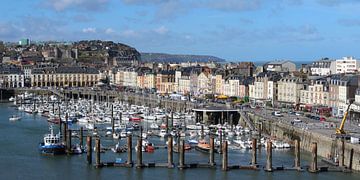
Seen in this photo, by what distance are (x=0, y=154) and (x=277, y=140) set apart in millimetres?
17878

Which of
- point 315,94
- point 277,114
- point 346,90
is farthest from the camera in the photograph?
point 315,94

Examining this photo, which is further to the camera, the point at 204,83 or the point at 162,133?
the point at 204,83

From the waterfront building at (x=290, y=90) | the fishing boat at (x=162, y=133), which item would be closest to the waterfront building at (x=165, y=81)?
the waterfront building at (x=290, y=90)

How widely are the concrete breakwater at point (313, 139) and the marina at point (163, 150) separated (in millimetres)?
921

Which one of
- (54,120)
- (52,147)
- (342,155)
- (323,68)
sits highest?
(323,68)

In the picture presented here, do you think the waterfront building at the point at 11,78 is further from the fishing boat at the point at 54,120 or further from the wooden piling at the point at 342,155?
the wooden piling at the point at 342,155

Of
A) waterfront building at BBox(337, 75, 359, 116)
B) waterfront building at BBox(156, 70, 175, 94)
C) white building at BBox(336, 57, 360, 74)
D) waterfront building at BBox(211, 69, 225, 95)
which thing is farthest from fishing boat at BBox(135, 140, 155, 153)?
waterfront building at BBox(156, 70, 175, 94)

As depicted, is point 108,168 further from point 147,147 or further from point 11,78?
point 11,78

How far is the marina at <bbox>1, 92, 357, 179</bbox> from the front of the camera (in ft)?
118

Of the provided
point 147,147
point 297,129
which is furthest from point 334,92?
point 147,147

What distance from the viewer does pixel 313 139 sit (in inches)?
1676

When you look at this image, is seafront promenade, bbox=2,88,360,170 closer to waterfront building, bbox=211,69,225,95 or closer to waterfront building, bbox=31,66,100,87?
waterfront building, bbox=211,69,225,95

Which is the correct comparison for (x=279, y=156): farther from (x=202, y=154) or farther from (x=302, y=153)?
(x=202, y=154)

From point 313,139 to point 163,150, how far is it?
9.16m
